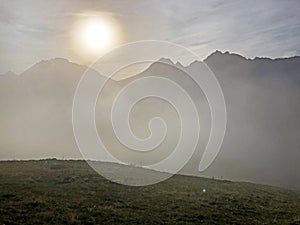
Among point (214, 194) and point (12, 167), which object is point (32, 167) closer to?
point (12, 167)

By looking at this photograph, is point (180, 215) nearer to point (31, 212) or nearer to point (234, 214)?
point (234, 214)

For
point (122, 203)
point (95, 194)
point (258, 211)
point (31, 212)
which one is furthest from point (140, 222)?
point (258, 211)

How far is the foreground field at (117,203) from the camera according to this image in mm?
27109

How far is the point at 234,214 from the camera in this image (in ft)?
106

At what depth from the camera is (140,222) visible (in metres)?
27.0

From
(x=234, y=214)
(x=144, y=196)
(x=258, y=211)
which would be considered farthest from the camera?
(x=144, y=196)

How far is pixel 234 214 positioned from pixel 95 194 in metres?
14.2

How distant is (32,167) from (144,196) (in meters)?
23.4

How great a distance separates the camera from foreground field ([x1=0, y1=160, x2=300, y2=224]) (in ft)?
88.9

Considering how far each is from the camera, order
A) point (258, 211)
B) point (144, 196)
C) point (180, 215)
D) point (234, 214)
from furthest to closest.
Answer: point (144, 196) → point (258, 211) → point (234, 214) → point (180, 215)

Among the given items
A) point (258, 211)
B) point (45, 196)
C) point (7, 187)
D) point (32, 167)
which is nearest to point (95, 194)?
point (45, 196)

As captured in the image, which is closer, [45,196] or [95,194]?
[45,196]

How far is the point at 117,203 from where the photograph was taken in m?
32.8

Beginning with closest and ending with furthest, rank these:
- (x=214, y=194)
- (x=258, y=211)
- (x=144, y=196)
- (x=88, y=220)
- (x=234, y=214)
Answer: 1. (x=88, y=220)
2. (x=234, y=214)
3. (x=258, y=211)
4. (x=144, y=196)
5. (x=214, y=194)
